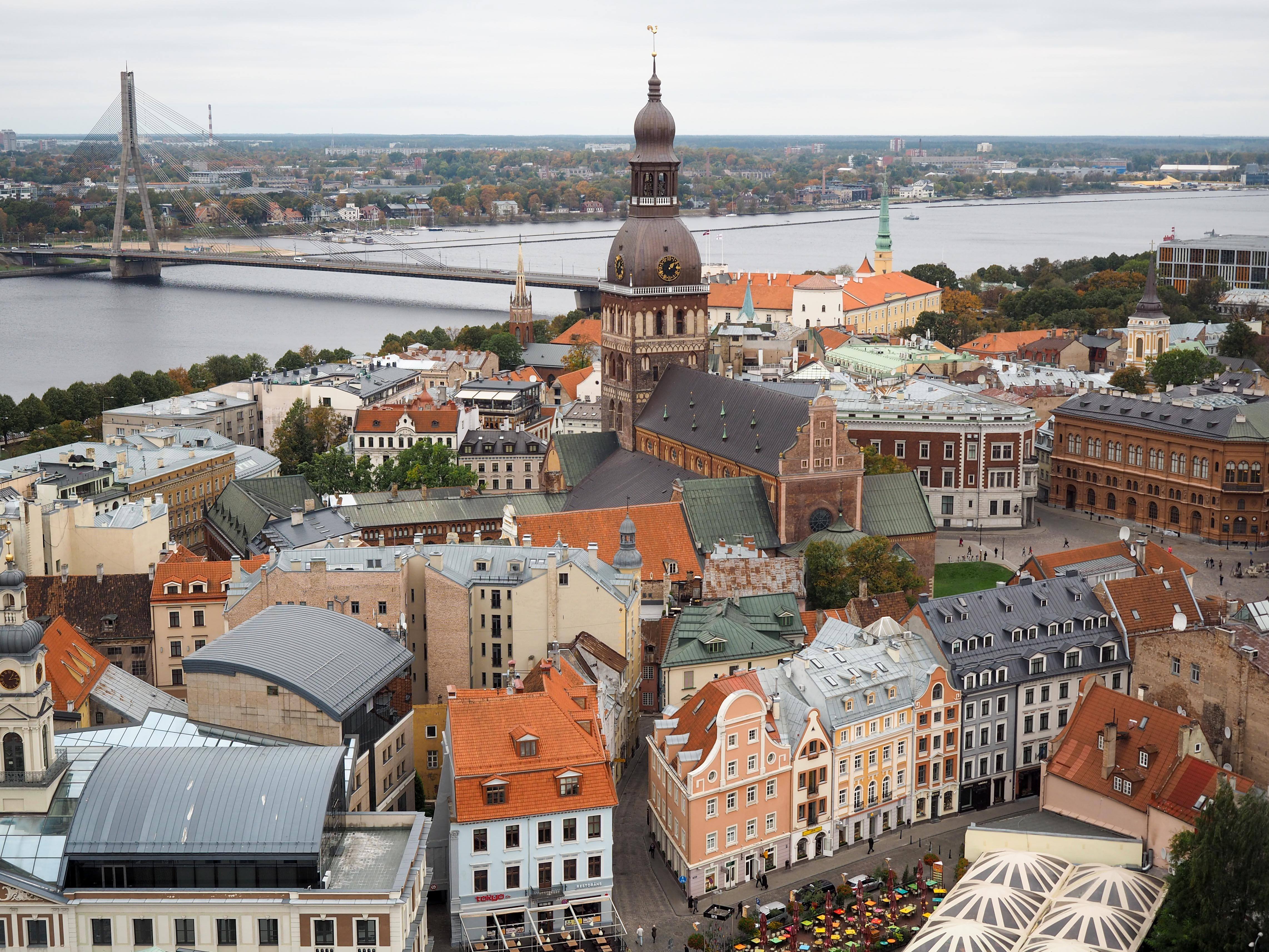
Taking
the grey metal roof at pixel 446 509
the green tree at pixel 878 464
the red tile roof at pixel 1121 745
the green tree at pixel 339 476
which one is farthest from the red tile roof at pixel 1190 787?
the green tree at pixel 339 476

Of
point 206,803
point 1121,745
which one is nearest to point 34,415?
point 206,803

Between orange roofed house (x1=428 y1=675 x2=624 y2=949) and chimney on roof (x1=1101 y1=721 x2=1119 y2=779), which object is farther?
chimney on roof (x1=1101 y1=721 x2=1119 y2=779)

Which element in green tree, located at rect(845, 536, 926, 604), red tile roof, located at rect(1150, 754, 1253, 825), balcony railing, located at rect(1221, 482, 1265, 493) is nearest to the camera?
red tile roof, located at rect(1150, 754, 1253, 825)

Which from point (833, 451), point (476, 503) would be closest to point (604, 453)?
point (476, 503)

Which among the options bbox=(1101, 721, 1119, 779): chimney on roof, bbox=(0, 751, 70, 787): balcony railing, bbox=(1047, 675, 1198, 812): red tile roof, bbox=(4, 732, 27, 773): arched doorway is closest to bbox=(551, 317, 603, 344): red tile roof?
bbox=(1047, 675, 1198, 812): red tile roof

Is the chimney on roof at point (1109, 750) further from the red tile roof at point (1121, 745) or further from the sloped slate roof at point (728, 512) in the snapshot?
the sloped slate roof at point (728, 512)

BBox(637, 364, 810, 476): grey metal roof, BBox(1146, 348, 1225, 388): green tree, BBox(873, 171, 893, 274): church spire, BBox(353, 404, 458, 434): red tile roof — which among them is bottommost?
BBox(353, 404, 458, 434): red tile roof

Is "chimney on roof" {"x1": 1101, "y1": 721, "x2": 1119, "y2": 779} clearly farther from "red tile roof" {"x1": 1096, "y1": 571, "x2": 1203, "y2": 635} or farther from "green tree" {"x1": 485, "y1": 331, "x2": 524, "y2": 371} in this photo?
"green tree" {"x1": 485, "y1": 331, "x2": 524, "y2": 371}
